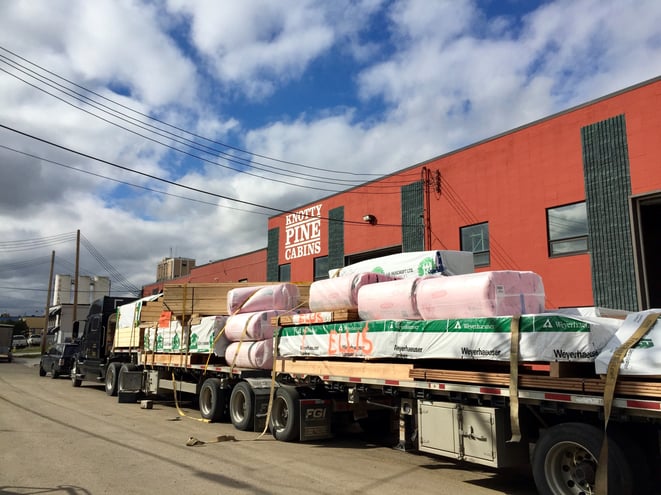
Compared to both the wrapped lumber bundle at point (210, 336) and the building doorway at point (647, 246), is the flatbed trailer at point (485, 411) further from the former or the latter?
the building doorway at point (647, 246)

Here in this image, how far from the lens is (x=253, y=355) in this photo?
10.6 metres

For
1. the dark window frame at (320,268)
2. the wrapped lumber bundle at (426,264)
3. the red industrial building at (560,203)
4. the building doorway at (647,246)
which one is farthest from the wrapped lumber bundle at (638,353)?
the dark window frame at (320,268)

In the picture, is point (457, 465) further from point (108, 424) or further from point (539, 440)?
point (108, 424)

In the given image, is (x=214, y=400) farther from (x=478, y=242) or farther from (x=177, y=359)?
(x=478, y=242)

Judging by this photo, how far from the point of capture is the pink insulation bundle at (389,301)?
24.3 ft

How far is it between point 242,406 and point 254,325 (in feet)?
5.28

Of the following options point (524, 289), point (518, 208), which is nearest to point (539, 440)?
point (524, 289)

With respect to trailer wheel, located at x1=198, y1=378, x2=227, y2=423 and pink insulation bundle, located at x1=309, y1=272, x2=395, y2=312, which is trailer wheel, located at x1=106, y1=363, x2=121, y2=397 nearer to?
trailer wheel, located at x1=198, y1=378, x2=227, y2=423

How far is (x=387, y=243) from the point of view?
2136 cm

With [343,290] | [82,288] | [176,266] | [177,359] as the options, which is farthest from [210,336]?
[82,288]

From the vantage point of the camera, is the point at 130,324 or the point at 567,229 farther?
the point at 130,324

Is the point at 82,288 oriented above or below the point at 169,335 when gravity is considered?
above

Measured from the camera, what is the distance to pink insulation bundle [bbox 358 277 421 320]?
24.3 ft

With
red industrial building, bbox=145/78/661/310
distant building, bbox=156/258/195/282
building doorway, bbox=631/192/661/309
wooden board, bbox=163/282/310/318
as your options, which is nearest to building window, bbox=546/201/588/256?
red industrial building, bbox=145/78/661/310
